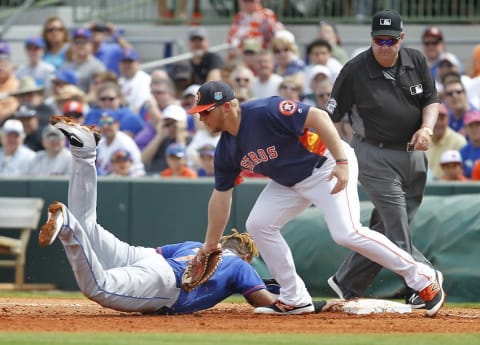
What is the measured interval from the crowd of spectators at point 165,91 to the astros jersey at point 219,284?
4.26 metres

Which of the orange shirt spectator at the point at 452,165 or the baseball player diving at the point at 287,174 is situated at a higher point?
the baseball player diving at the point at 287,174

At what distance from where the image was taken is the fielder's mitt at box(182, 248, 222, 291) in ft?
24.7

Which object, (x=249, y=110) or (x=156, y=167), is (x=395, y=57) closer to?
(x=249, y=110)

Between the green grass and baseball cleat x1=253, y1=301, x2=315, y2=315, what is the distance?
109 centimetres

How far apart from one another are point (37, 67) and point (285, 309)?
8899 mm

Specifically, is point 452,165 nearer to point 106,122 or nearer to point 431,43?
point 431,43

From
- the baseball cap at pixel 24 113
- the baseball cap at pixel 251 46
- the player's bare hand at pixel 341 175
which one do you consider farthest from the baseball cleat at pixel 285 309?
the baseball cap at pixel 251 46

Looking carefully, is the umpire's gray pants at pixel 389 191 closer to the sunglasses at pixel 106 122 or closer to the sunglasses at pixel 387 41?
the sunglasses at pixel 387 41

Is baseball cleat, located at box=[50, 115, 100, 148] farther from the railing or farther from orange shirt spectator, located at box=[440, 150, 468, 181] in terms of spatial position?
the railing

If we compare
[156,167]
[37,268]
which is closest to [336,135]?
[37,268]

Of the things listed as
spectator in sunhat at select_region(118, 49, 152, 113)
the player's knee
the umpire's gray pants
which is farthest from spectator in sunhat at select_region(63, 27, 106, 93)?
the player's knee

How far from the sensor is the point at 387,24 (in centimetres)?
793

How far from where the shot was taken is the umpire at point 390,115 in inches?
321

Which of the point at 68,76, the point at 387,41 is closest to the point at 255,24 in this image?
the point at 68,76
